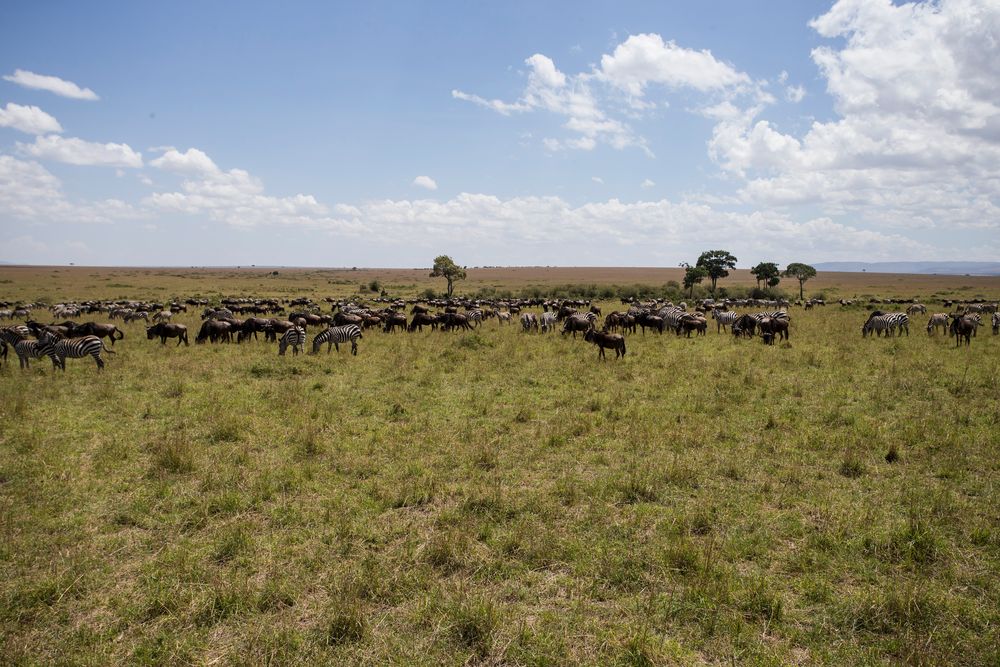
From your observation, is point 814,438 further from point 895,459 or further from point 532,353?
point 532,353

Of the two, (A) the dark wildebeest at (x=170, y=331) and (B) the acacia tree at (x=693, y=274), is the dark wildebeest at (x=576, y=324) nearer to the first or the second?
(A) the dark wildebeest at (x=170, y=331)

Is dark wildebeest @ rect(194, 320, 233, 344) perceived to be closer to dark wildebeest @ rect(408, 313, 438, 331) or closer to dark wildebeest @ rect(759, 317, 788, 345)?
dark wildebeest @ rect(408, 313, 438, 331)

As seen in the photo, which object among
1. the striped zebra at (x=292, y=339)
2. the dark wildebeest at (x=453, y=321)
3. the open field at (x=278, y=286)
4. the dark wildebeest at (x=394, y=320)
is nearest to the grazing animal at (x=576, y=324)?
the dark wildebeest at (x=453, y=321)

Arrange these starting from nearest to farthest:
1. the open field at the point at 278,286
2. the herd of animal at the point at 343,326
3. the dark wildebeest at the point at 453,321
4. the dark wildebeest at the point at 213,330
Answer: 1. the herd of animal at the point at 343,326
2. the dark wildebeest at the point at 213,330
3. the dark wildebeest at the point at 453,321
4. the open field at the point at 278,286

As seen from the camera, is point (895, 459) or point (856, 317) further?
point (856, 317)

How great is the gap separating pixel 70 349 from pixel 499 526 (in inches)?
656

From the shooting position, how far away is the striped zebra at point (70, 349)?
54.6ft

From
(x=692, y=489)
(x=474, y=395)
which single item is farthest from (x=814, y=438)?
(x=474, y=395)

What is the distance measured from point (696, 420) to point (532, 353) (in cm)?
991

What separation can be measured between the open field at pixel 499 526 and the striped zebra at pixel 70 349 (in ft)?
8.57

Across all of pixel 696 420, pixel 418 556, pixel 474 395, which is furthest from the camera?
pixel 474 395

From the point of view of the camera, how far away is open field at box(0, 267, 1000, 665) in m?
4.93

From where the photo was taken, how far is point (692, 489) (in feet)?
27.0

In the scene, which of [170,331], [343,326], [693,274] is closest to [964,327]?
[343,326]
